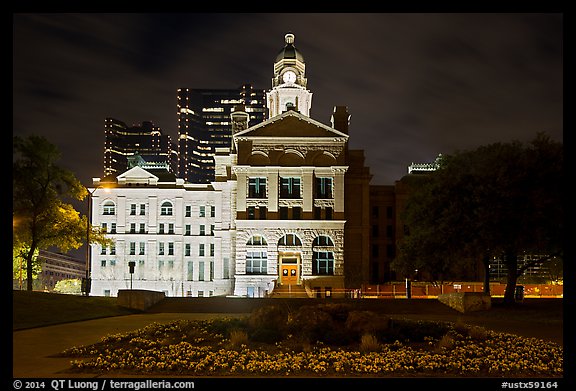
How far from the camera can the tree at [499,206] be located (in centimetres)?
3822

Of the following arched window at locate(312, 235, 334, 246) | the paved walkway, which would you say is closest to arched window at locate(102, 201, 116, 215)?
arched window at locate(312, 235, 334, 246)

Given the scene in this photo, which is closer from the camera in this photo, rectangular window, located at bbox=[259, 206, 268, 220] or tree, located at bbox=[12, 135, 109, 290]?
tree, located at bbox=[12, 135, 109, 290]

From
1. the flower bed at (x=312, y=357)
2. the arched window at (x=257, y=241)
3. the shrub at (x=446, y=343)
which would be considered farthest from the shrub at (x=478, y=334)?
the arched window at (x=257, y=241)

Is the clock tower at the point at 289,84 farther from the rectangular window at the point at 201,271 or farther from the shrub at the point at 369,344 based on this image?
the shrub at the point at 369,344

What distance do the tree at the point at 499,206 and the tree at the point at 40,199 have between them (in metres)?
30.2

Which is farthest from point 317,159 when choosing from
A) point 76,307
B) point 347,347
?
point 347,347

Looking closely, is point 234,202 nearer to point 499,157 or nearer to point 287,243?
point 287,243

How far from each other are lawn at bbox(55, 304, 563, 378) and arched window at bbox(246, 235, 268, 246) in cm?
4727

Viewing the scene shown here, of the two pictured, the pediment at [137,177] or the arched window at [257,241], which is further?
the pediment at [137,177]

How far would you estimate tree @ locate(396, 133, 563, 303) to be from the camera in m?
38.2

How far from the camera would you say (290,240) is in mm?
73312

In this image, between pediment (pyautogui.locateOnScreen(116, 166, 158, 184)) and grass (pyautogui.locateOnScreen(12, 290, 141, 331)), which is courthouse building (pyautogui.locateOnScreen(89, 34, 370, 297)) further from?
grass (pyautogui.locateOnScreen(12, 290, 141, 331))

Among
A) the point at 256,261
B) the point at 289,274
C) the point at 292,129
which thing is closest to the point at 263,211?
the point at 256,261
